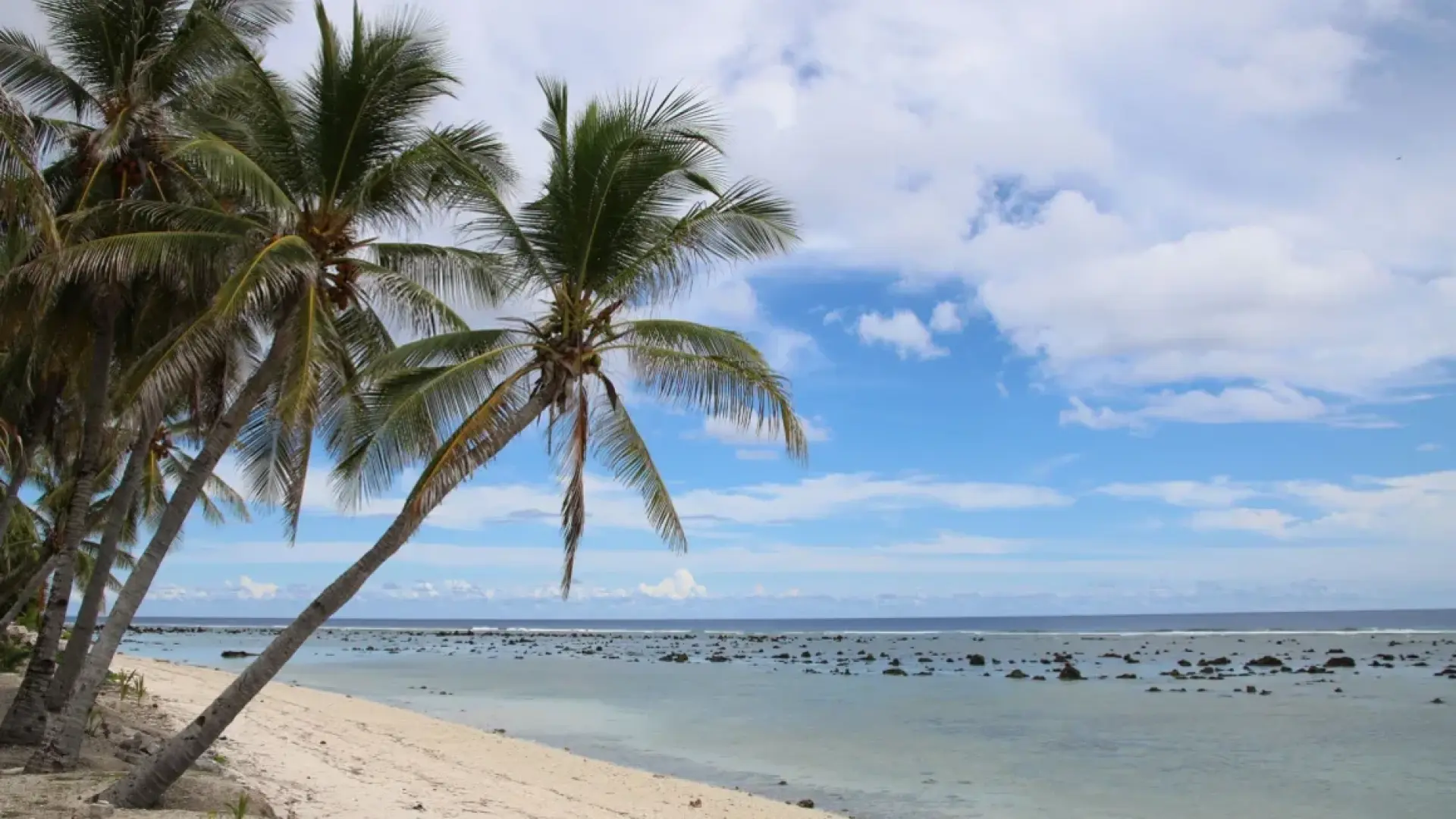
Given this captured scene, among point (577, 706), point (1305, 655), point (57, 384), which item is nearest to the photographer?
point (57, 384)

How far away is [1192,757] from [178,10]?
1976 cm

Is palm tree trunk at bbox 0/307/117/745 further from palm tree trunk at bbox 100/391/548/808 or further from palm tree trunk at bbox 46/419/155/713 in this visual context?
palm tree trunk at bbox 100/391/548/808

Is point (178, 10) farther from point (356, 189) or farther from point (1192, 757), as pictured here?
point (1192, 757)

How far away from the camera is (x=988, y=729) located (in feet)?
76.8

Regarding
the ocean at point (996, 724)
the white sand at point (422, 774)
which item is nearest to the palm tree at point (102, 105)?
the white sand at point (422, 774)

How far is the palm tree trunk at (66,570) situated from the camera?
972cm

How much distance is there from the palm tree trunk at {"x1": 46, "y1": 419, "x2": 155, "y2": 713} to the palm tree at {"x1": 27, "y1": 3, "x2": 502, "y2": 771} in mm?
996

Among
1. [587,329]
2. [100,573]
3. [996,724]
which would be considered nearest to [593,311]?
[587,329]

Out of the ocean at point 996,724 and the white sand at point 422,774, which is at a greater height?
the white sand at point 422,774

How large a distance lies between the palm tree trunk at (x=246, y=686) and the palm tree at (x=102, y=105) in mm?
3317

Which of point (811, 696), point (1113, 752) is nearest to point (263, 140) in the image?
point (1113, 752)

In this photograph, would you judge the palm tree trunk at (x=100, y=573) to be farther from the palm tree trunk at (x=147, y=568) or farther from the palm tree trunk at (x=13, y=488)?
the palm tree trunk at (x=13, y=488)

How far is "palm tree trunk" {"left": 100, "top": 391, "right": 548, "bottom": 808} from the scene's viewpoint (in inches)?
290

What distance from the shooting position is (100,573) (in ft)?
32.3
